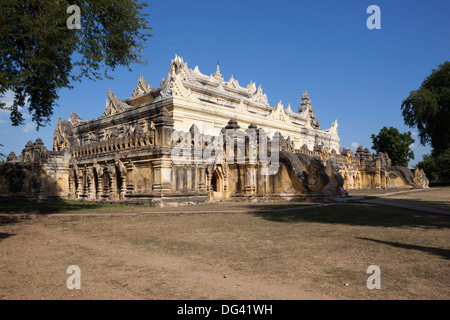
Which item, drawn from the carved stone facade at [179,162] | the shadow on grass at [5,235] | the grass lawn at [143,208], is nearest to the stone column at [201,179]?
the carved stone facade at [179,162]

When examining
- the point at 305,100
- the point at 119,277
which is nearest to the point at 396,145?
the point at 305,100

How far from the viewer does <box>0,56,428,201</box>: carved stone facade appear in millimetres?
17422

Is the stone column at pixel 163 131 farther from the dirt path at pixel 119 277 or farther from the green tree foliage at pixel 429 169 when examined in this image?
the green tree foliage at pixel 429 169

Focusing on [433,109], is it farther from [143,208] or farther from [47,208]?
[47,208]

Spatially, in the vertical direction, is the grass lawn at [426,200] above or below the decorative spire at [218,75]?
below

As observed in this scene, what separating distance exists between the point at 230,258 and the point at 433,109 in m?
45.0

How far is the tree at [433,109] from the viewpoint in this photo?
140 ft

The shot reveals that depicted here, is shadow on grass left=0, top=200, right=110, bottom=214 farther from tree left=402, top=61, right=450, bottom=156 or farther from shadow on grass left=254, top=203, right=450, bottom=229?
tree left=402, top=61, right=450, bottom=156

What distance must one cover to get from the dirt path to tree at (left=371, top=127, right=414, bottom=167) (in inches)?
2434

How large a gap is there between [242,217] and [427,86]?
4519 cm

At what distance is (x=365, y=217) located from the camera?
11148 millimetres

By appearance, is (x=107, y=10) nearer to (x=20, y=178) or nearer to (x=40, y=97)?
(x=40, y=97)

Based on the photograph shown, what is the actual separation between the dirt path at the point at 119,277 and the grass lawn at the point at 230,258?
0.04 ft
